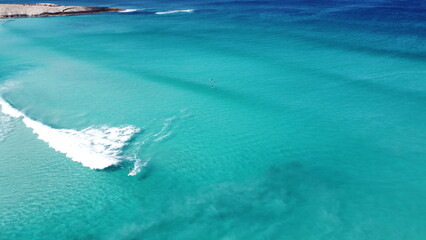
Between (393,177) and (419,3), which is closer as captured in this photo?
(393,177)

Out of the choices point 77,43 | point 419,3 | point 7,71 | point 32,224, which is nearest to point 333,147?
point 32,224

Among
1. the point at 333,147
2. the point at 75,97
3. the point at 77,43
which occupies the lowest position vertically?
the point at 333,147

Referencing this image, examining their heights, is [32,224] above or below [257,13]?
below

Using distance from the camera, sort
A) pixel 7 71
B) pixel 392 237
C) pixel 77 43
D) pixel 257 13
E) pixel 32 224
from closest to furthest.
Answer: pixel 392 237, pixel 32 224, pixel 7 71, pixel 77 43, pixel 257 13

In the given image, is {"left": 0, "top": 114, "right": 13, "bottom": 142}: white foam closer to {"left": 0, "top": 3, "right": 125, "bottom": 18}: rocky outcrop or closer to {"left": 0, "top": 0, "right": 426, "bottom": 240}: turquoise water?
{"left": 0, "top": 0, "right": 426, "bottom": 240}: turquoise water

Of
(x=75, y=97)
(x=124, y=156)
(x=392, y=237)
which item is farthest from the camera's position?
(x=75, y=97)

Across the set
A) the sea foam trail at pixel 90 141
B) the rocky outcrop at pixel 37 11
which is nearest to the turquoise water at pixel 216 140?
the sea foam trail at pixel 90 141

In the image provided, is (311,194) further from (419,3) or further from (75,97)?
(419,3)

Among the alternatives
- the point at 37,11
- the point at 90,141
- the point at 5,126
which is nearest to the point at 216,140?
the point at 90,141
